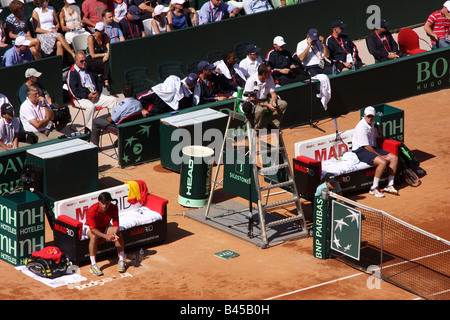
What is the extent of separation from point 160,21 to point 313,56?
13.7ft

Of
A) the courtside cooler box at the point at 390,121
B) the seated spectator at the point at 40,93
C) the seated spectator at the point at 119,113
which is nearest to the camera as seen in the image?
the courtside cooler box at the point at 390,121

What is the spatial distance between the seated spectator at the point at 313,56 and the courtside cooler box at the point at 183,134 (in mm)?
3976

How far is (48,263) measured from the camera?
611 inches

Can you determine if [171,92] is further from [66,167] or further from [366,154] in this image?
[366,154]

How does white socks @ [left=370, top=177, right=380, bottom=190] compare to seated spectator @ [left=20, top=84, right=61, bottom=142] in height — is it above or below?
below

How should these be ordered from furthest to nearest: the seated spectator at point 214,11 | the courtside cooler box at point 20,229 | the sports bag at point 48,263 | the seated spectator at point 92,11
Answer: the seated spectator at point 214,11 < the seated spectator at point 92,11 < the courtside cooler box at point 20,229 < the sports bag at point 48,263

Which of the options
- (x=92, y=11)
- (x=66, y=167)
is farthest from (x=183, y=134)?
(x=92, y=11)

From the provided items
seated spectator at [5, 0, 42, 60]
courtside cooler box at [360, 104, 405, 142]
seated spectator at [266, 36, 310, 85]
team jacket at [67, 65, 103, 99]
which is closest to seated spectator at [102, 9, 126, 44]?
seated spectator at [5, 0, 42, 60]

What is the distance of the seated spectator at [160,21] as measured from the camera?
24.5 meters

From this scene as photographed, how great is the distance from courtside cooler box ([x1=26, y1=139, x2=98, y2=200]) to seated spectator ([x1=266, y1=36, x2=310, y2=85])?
619 cm

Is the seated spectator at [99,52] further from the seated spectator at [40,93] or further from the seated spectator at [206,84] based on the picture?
the seated spectator at [40,93]

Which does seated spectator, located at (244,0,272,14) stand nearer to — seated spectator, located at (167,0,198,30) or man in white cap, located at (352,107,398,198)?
seated spectator, located at (167,0,198,30)

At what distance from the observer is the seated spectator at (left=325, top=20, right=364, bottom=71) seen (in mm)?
24219

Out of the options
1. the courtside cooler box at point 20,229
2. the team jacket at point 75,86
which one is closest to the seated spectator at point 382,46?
the team jacket at point 75,86
